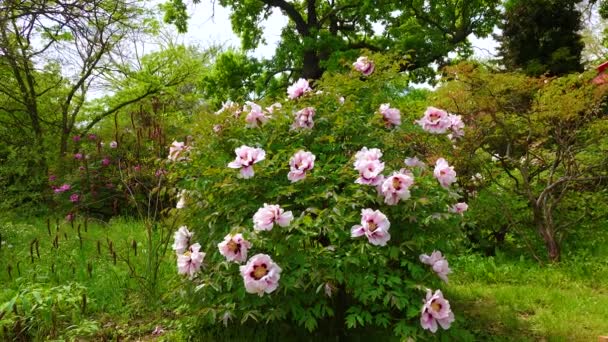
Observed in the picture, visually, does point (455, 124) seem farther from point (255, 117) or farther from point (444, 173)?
point (255, 117)

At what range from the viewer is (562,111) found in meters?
5.34

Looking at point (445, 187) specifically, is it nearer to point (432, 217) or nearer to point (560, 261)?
point (432, 217)

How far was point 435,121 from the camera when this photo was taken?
333 cm

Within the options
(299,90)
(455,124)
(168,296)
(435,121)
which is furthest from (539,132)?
(168,296)

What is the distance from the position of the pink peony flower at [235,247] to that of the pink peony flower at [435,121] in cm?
141

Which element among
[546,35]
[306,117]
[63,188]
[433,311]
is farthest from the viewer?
[546,35]

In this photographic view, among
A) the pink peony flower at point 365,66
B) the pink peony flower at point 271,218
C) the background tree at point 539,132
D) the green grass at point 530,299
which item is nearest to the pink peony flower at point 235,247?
the pink peony flower at point 271,218

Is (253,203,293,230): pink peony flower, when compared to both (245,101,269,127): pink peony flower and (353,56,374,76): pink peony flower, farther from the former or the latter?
(353,56,374,76): pink peony flower

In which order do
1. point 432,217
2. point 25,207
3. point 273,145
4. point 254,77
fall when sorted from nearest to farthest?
point 432,217
point 273,145
point 25,207
point 254,77

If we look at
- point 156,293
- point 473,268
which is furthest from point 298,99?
point 473,268

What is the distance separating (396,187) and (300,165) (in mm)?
516

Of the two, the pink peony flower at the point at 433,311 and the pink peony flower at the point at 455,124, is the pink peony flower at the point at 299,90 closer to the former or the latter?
the pink peony flower at the point at 455,124

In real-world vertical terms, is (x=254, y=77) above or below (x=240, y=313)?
above

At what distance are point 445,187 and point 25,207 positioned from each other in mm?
8581
